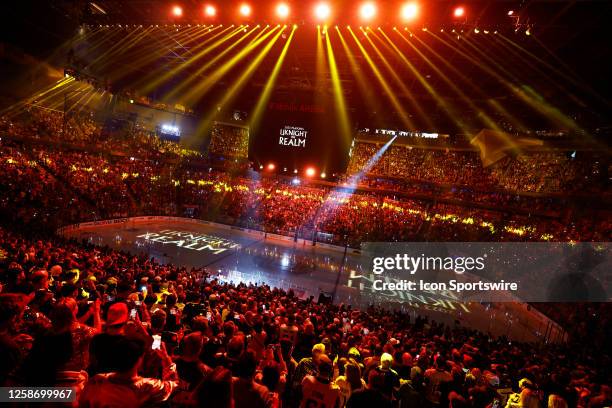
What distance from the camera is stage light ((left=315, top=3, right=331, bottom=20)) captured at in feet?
30.7

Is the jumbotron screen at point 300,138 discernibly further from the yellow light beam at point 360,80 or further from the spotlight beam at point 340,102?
the yellow light beam at point 360,80

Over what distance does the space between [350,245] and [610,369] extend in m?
18.1

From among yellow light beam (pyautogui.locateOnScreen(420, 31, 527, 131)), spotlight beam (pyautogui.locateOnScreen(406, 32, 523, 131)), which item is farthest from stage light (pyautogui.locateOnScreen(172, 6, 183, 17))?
yellow light beam (pyautogui.locateOnScreen(420, 31, 527, 131))

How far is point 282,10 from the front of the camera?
9.81 meters

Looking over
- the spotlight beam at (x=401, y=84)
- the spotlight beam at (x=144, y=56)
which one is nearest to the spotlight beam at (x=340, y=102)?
A: the spotlight beam at (x=401, y=84)

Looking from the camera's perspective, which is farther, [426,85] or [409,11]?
[426,85]

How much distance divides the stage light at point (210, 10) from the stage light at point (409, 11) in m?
5.96

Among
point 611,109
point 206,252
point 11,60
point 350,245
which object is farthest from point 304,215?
point 11,60

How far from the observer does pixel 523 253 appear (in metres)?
18.6

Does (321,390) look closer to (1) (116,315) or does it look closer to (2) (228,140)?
(1) (116,315)

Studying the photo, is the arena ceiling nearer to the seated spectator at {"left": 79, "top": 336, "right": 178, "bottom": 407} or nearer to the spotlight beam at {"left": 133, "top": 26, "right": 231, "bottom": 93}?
the spotlight beam at {"left": 133, "top": 26, "right": 231, "bottom": 93}

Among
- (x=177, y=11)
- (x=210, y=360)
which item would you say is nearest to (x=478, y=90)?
(x=177, y=11)

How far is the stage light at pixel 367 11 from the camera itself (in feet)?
29.1

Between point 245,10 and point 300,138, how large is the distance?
270 inches
